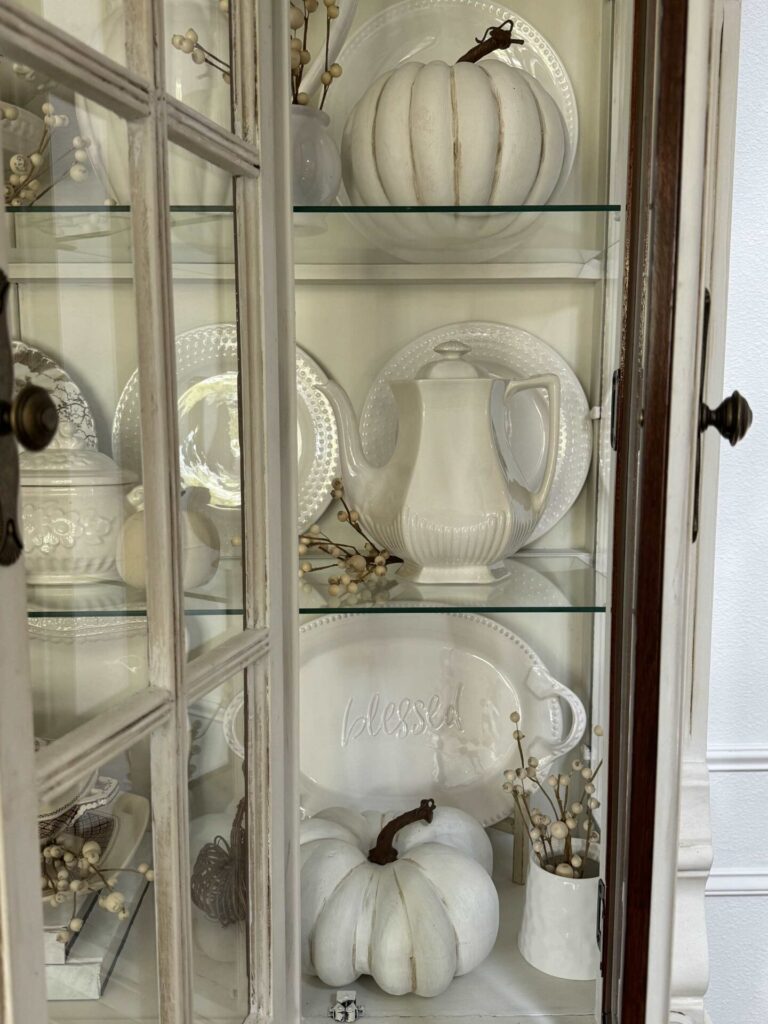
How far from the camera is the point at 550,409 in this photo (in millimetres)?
797

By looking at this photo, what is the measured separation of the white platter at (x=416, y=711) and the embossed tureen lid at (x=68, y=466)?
51 centimetres

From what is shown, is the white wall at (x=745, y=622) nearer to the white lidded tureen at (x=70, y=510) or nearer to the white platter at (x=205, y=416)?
the white platter at (x=205, y=416)

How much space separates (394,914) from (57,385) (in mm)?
577

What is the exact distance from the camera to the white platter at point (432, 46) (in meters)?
0.87

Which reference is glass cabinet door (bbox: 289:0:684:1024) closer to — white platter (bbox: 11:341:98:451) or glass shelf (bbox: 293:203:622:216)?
glass shelf (bbox: 293:203:622:216)

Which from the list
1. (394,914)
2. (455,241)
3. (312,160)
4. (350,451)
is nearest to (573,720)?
(394,914)

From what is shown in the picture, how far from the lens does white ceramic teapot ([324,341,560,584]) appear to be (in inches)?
30.2

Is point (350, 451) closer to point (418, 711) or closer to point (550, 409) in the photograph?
point (550, 409)

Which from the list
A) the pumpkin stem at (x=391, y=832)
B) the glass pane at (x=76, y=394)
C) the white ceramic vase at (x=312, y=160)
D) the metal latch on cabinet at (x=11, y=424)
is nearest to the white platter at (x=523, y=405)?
the white ceramic vase at (x=312, y=160)

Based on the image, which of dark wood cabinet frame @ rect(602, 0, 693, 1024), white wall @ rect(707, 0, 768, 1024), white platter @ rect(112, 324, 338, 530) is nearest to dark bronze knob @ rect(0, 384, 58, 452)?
white platter @ rect(112, 324, 338, 530)

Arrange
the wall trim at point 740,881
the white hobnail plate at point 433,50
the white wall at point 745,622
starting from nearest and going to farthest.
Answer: the white hobnail plate at point 433,50 → the white wall at point 745,622 → the wall trim at point 740,881

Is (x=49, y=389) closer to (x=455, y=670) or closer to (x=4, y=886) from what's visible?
(x=4, y=886)

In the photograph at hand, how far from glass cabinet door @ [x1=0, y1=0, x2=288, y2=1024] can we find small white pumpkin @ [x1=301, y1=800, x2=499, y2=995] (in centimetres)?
17

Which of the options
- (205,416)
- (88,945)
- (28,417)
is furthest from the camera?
(205,416)
